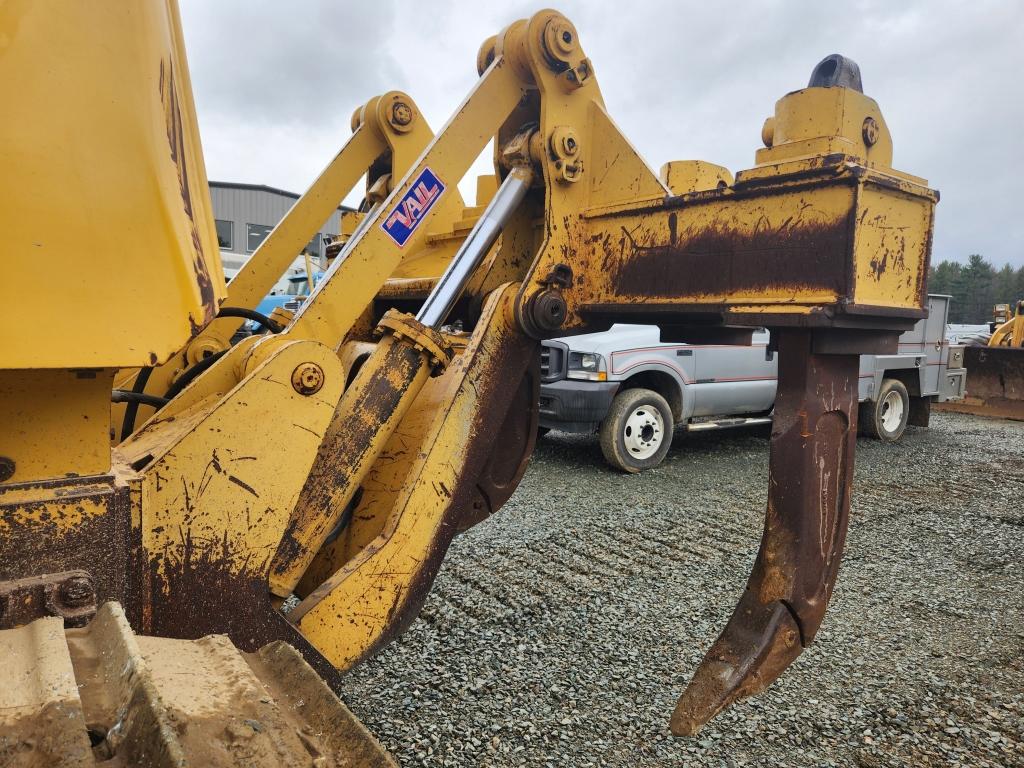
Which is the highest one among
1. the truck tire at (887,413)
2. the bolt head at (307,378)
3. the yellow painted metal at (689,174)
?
the yellow painted metal at (689,174)

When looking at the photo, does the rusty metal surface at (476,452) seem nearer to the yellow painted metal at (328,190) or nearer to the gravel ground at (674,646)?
the gravel ground at (674,646)

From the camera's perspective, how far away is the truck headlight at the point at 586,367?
660 centimetres

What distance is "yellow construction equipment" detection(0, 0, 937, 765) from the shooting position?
977mm

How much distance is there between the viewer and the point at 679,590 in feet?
12.6

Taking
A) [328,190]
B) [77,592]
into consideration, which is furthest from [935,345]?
[77,592]

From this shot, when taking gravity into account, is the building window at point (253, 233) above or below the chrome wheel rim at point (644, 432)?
above

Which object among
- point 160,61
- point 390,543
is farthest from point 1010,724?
point 160,61

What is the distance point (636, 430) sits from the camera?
22.2 ft

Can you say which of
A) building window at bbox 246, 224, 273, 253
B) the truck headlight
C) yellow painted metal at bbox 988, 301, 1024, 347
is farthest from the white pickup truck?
building window at bbox 246, 224, 273, 253

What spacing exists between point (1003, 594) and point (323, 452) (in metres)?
3.86

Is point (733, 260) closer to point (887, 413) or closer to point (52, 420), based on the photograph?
point (52, 420)

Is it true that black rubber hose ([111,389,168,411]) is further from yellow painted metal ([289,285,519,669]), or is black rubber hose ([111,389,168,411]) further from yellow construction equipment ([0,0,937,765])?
yellow painted metal ([289,285,519,669])

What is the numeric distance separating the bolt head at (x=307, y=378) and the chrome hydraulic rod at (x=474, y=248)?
1.49 ft

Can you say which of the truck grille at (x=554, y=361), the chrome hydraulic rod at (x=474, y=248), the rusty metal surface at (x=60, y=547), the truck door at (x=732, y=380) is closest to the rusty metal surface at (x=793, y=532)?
the chrome hydraulic rod at (x=474, y=248)
